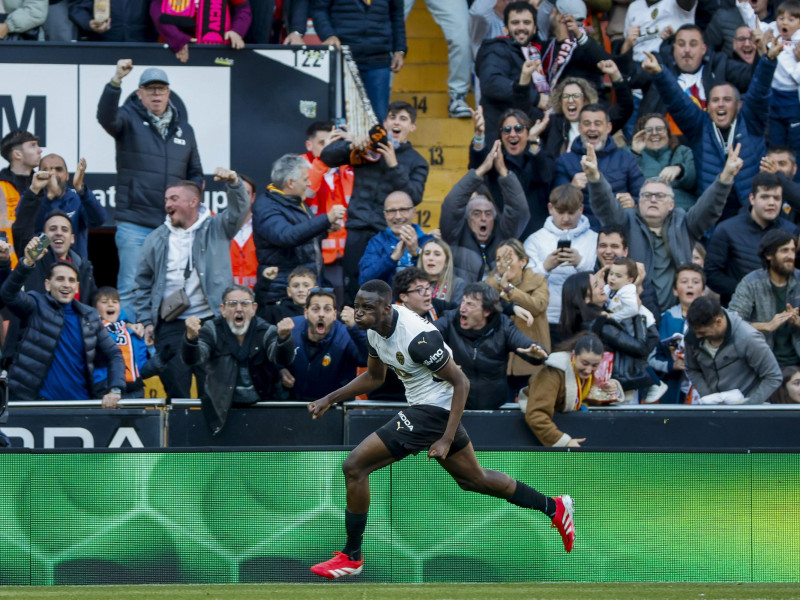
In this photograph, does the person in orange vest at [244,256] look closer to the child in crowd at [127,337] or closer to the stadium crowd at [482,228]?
the stadium crowd at [482,228]

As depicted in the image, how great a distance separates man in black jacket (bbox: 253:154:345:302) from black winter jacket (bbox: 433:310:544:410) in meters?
1.64

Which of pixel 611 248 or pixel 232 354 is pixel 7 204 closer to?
pixel 232 354

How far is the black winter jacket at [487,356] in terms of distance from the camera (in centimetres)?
941

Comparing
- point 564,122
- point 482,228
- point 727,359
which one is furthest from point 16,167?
point 727,359

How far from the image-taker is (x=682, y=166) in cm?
1195

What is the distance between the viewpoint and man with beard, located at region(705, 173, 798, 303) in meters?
10.9

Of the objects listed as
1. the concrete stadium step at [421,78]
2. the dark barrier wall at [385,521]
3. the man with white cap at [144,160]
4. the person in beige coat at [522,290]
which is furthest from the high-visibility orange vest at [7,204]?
the concrete stadium step at [421,78]

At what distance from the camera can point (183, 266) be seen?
10.7m

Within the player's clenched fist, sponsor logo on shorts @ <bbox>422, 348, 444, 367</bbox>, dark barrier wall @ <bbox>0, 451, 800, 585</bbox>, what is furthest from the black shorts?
the player's clenched fist

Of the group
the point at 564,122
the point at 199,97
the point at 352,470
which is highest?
the point at 199,97

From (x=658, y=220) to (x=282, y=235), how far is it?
3084 millimetres

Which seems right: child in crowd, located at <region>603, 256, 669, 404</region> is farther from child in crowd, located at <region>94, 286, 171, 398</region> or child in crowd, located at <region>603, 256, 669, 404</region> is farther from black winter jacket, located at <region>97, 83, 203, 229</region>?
black winter jacket, located at <region>97, 83, 203, 229</region>

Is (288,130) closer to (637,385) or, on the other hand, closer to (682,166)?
(682,166)

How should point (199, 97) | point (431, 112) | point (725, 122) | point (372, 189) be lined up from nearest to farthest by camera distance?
point (372, 189), point (725, 122), point (199, 97), point (431, 112)
